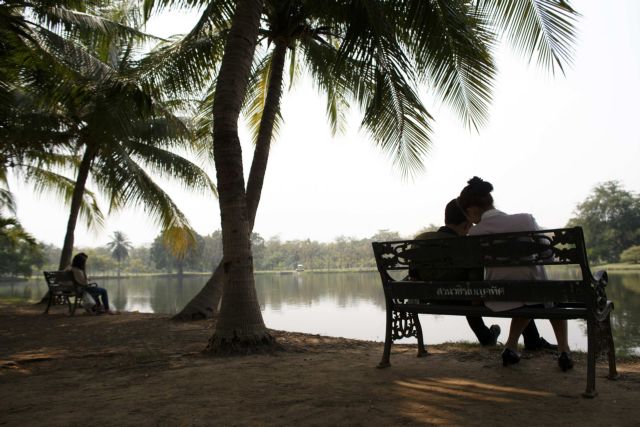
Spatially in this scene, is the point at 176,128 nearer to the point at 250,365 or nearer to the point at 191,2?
the point at 191,2

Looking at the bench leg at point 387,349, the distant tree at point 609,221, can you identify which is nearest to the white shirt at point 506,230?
the bench leg at point 387,349

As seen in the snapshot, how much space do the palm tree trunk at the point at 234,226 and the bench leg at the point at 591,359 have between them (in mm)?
2799

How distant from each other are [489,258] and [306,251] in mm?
104716

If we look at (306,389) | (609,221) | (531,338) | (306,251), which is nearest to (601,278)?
(531,338)

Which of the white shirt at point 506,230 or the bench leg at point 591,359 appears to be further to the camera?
the white shirt at point 506,230

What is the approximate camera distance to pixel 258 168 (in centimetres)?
707

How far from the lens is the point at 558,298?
2.76 m

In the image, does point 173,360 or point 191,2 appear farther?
point 191,2

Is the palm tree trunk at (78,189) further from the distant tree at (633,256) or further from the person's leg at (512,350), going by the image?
the distant tree at (633,256)

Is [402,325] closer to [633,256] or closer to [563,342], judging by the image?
[563,342]

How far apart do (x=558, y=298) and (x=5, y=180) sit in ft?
68.2

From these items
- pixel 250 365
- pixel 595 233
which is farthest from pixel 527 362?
pixel 595 233

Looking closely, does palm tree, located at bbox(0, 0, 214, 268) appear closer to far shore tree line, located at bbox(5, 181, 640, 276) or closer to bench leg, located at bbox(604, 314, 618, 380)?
bench leg, located at bbox(604, 314, 618, 380)

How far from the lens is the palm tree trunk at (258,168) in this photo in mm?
7031
